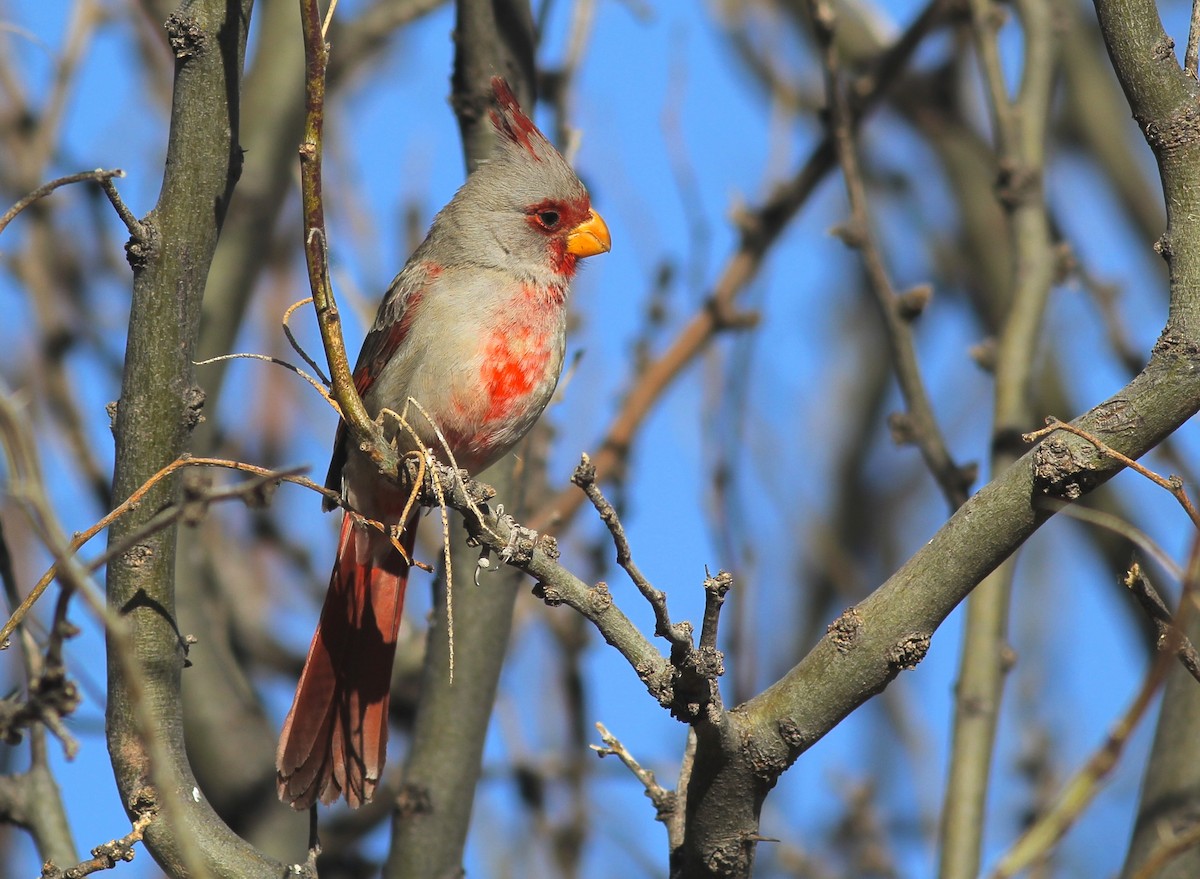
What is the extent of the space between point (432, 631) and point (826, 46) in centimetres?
207

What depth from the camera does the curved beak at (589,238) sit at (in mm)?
4336

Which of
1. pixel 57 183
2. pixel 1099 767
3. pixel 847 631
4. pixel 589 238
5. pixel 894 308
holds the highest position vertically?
pixel 589 238

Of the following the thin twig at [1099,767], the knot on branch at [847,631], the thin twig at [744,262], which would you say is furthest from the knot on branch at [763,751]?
the thin twig at [744,262]

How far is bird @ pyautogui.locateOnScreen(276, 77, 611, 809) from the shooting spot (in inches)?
138

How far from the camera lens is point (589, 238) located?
14.3 ft

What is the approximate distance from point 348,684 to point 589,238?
1.53 metres

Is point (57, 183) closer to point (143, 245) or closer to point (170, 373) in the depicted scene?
point (143, 245)

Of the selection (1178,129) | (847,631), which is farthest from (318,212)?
(1178,129)

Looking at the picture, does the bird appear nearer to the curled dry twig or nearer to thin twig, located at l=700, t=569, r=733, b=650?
the curled dry twig

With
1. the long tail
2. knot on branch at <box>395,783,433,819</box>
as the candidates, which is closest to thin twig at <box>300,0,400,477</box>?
the long tail

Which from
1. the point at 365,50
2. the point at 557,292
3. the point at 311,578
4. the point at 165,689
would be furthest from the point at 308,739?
the point at 365,50

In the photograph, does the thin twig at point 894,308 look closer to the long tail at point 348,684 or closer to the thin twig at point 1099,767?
the long tail at point 348,684

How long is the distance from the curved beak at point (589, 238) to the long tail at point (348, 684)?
96 centimetres

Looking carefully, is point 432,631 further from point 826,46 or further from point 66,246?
point 66,246
